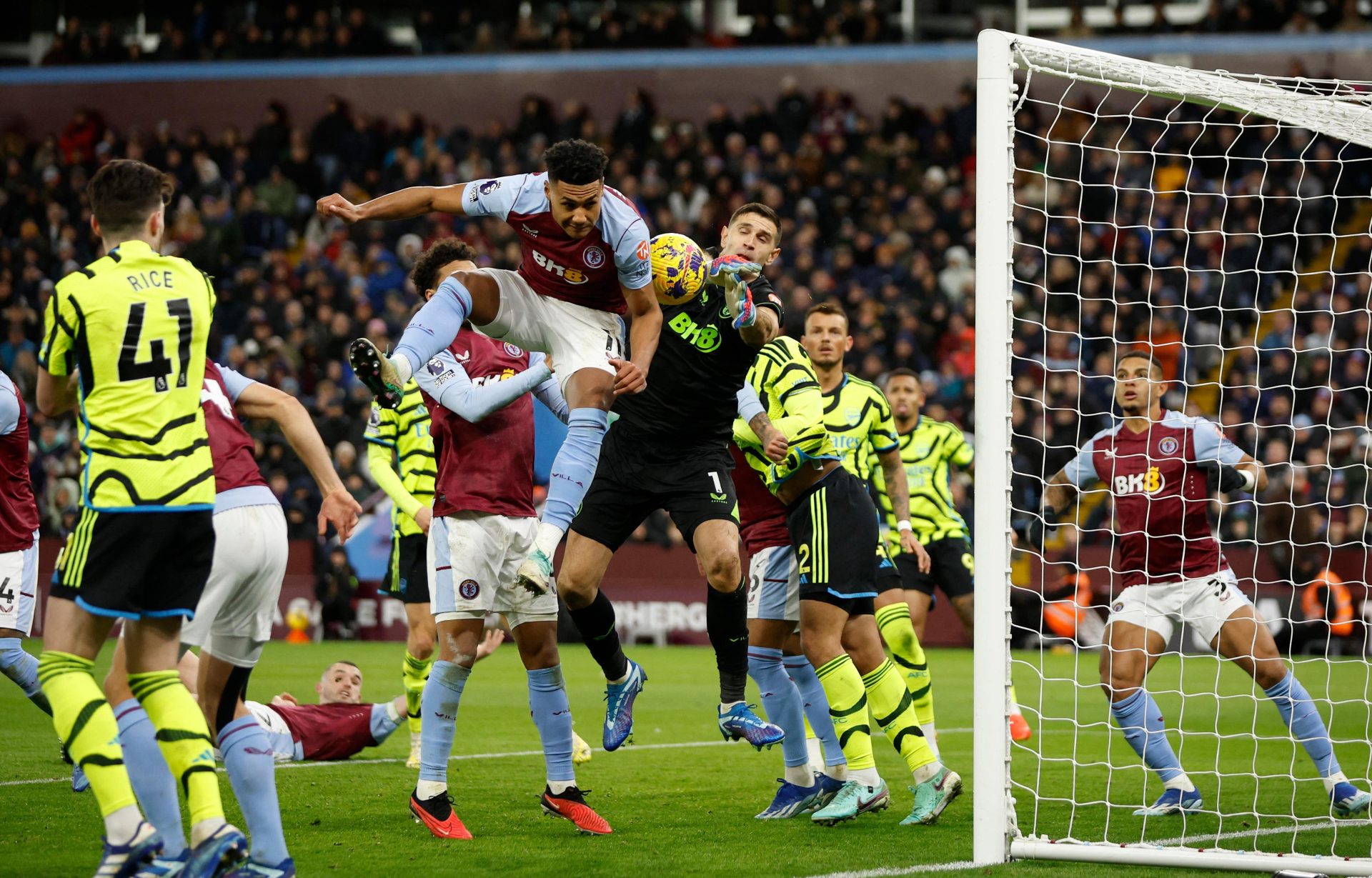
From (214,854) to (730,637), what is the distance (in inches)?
111

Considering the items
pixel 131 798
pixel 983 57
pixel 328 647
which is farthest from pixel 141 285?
pixel 328 647

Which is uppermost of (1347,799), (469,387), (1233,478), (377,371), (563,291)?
(563,291)

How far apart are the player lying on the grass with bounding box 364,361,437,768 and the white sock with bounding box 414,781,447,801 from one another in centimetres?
200

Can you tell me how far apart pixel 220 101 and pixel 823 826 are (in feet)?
74.9

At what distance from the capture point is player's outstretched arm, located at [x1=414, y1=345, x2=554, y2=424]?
6293 mm

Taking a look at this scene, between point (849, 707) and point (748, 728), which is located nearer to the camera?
point (748, 728)

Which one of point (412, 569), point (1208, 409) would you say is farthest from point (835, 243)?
point (412, 569)

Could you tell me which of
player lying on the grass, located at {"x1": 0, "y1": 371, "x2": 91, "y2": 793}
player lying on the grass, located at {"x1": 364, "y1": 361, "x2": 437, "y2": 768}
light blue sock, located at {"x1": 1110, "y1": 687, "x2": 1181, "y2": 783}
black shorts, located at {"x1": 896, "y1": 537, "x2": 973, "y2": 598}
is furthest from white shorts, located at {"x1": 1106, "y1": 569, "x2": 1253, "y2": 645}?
player lying on the grass, located at {"x1": 0, "y1": 371, "x2": 91, "y2": 793}

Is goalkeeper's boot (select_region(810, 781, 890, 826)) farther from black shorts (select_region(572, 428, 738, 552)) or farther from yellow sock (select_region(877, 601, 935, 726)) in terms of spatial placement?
yellow sock (select_region(877, 601, 935, 726))

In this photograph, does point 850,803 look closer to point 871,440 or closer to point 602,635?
point 602,635

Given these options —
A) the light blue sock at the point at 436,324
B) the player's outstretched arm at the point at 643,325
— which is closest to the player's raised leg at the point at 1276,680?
the player's outstretched arm at the point at 643,325

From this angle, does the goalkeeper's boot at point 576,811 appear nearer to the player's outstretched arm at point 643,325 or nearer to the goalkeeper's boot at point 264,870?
the goalkeeper's boot at point 264,870

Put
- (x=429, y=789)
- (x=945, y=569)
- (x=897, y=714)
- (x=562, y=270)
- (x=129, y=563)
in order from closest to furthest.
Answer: (x=129, y=563) → (x=429, y=789) → (x=562, y=270) → (x=897, y=714) → (x=945, y=569)

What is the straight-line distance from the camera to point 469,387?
6.56 metres
